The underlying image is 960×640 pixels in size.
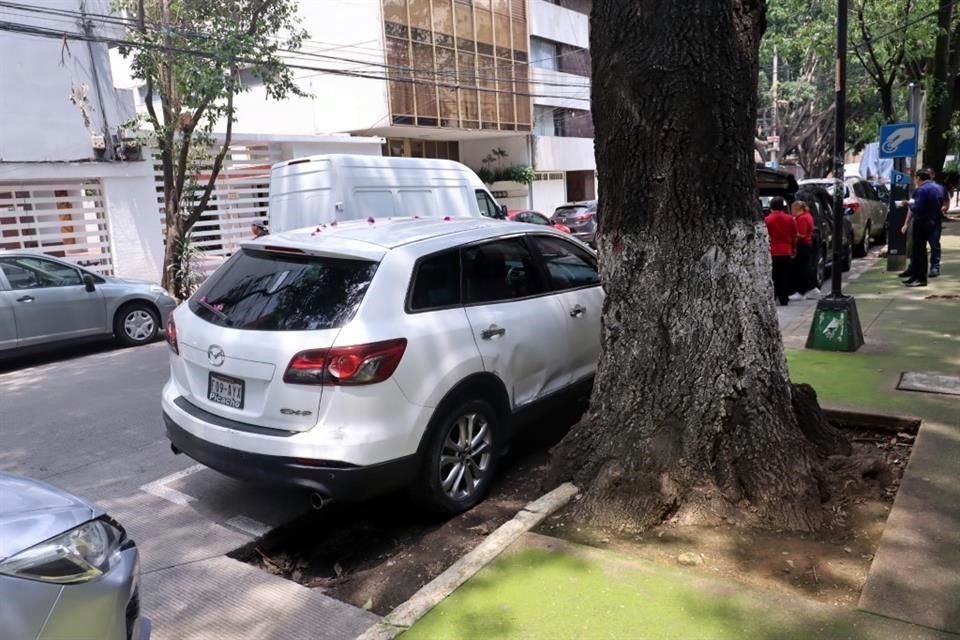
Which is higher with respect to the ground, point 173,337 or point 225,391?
point 173,337

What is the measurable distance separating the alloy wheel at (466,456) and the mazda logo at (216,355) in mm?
1290

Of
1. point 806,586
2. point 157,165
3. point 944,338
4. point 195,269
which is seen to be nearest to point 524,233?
point 806,586

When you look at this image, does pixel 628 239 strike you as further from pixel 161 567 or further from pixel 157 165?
pixel 157 165

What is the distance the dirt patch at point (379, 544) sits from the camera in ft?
12.7

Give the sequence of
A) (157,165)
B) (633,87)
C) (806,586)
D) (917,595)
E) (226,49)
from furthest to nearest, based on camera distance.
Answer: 1. (157,165)
2. (226,49)
3. (633,87)
4. (806,586)
5. (917,595)

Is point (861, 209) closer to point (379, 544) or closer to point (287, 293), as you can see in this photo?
point (379, 544)

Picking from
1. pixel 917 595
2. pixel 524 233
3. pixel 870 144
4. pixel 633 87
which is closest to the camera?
pixel 917 595

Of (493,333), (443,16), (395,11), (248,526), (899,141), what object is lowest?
(248,526)

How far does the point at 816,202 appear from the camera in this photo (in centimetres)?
1266

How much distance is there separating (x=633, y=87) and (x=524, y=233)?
1517 mm

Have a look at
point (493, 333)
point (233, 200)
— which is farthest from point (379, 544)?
point (233, 200)

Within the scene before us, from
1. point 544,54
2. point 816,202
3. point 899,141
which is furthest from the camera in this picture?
point 544,54

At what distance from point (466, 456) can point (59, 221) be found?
1303 cm

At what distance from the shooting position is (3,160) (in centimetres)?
1324
